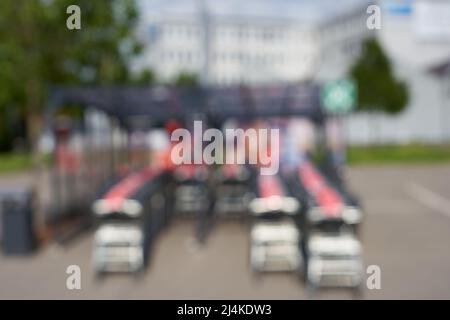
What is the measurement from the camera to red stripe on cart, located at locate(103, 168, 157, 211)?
764cm

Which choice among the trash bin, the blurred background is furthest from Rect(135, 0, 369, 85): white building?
the trash bin

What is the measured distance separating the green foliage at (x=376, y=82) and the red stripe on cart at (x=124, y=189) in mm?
20630

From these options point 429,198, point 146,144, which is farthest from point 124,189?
point 429,198

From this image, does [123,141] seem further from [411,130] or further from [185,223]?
[411,130]

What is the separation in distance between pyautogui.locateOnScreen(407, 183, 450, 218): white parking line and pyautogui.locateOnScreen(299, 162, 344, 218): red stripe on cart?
450cm

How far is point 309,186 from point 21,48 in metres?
5.56

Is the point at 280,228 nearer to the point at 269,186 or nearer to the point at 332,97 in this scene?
the point at 269,186

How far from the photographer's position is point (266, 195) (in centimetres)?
780

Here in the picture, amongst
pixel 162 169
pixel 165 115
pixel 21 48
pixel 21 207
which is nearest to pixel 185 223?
pixel 162 169

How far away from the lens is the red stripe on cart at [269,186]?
25.9 ft

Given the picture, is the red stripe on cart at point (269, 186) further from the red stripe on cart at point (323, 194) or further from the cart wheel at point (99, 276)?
the cart wheel at point (99, 276)

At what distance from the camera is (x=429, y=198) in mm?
15406


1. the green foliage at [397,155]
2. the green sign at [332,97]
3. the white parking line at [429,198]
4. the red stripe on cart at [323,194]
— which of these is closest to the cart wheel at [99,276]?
the red stripe on cart at [323,194]

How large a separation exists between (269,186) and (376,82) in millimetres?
21875
